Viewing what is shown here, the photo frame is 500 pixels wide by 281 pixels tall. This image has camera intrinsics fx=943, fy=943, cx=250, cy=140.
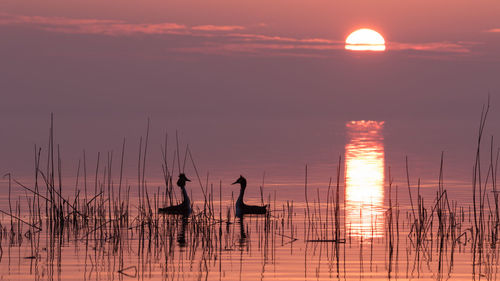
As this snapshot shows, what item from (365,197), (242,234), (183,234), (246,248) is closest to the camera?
(246,248)

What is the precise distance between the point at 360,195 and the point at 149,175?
1171 cm

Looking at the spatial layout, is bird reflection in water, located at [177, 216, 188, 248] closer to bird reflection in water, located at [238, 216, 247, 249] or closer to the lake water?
the lake water

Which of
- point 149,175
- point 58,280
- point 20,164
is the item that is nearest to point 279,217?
point 58,280

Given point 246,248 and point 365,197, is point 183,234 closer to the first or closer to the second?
point 246,248

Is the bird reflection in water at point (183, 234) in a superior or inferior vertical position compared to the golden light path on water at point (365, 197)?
inferior

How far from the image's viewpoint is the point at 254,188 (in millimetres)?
34438

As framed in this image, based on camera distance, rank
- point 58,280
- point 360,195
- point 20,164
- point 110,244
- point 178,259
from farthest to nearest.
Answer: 1. point 20,164
2. point 360,195
3. point 110,244
4. point 178,259
5. point 58,280

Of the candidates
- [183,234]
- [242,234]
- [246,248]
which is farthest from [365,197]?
[246,248]

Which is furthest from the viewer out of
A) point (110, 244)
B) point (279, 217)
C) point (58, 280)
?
point (279, 217)

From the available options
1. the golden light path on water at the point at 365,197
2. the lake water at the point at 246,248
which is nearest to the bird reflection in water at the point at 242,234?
the lake water at the point at 246,248

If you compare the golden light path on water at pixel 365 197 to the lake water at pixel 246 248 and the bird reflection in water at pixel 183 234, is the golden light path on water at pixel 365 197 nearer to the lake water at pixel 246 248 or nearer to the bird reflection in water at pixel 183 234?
the lake water at pixel 246 248

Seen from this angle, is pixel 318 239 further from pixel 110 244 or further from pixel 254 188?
pixel 254 188

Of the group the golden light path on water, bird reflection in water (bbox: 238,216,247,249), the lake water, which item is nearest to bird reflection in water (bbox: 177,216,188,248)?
the lake water

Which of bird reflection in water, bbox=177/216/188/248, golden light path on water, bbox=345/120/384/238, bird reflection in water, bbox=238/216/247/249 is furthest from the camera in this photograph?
golden light path on water, bbox=345/120/384/238
